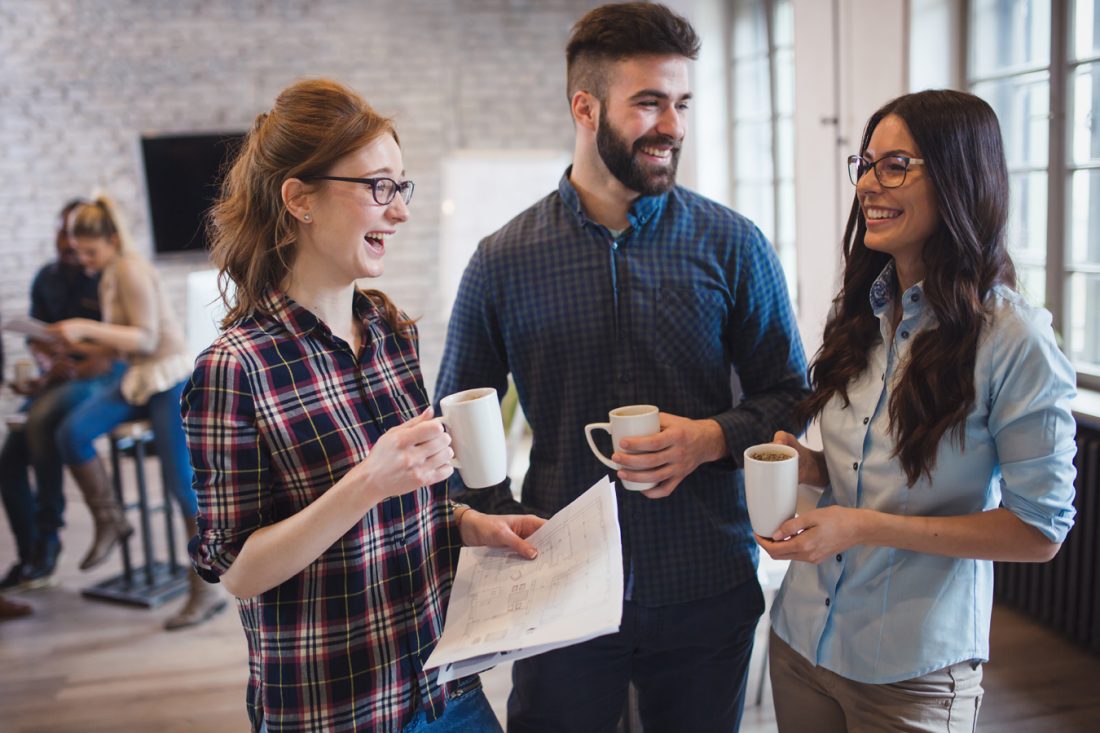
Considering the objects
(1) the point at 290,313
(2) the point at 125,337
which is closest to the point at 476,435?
(1) the point at 290,313

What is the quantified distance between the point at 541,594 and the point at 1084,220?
9.33 feet

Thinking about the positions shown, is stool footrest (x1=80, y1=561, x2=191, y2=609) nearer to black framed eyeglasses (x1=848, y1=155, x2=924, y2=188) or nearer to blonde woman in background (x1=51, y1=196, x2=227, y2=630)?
blonde woman in background (x1=51, y1=196, x2=227, y2=630)

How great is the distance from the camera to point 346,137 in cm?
117

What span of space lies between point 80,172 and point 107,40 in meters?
0.92

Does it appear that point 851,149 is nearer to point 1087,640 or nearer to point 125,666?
point 1087,640

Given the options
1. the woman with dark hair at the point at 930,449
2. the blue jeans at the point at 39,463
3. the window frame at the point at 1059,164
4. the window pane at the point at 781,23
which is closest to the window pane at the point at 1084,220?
the window frame at the point at 1059,164

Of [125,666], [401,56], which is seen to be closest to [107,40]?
[401,56]

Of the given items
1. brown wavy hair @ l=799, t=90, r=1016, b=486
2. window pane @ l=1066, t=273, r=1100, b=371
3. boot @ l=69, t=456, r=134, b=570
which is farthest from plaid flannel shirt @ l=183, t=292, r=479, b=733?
boot @ l=69, t=456, r=134, b=570

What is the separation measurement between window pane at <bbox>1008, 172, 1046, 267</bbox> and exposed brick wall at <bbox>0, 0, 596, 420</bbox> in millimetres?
3613

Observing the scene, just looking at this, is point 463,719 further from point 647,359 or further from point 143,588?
point 143,588

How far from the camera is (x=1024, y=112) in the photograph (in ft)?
10.7

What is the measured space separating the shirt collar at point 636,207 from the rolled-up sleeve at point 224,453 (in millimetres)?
716

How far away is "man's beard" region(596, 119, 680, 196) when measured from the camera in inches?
59.6

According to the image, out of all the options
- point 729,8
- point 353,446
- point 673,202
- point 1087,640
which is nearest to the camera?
point 353,446
